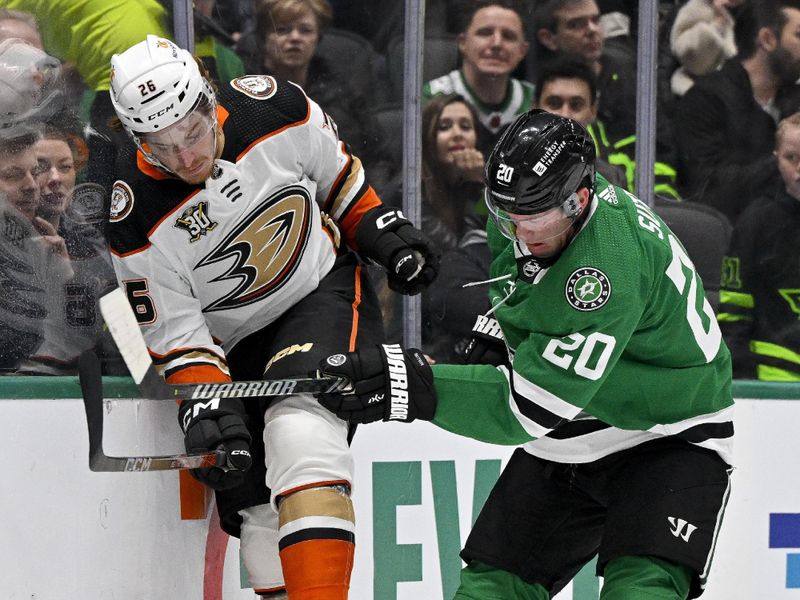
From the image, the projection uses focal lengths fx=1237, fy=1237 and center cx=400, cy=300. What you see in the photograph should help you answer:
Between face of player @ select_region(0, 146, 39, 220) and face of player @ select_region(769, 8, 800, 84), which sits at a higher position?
face of player @ select_region(769, 8, 800, 84)

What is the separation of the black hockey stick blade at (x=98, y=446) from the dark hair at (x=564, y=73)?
1.34 m

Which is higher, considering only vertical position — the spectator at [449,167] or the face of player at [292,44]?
the face of player at [292,44]

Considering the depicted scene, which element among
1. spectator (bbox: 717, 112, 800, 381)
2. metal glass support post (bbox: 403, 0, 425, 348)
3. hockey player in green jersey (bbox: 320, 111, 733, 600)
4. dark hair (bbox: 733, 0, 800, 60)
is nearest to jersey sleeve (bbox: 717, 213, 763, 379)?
spectator (bbox: 717, 112, 800, 381)

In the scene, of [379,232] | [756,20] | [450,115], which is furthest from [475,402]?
[756,20]

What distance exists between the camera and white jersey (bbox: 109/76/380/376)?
7.72 feet

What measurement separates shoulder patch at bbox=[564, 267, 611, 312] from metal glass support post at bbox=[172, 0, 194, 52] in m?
1.13

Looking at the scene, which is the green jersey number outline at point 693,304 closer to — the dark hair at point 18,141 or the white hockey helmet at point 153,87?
the white hockey helmet at point 153,87

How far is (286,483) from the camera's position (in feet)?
7.36

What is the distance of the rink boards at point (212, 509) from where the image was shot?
249 centimetres

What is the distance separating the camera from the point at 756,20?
3.24 meters

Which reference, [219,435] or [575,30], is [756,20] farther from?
[219,435]

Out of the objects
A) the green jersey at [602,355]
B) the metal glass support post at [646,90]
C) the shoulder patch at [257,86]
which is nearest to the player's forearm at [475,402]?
the green jersey at [602,355]

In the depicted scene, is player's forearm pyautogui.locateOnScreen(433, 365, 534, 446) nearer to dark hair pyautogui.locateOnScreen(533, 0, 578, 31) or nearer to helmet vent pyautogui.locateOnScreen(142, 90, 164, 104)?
helmet vent pyautogui.locateOnScreen(142, 90, 164, 104)

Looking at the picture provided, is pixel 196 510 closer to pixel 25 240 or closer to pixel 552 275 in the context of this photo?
pixel 25 240
